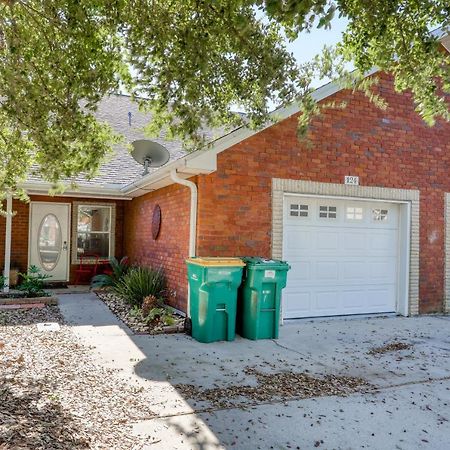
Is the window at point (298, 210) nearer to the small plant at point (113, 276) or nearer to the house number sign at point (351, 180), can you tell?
the house number sign at point (351, 180)

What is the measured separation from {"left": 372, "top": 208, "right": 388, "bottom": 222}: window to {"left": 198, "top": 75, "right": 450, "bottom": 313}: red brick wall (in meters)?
0.57

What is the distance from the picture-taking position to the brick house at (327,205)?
7.65 m

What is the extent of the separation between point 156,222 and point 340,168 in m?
4.12

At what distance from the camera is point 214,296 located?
6.59 metres

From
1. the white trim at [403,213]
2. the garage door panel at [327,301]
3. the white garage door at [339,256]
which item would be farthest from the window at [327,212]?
the garage door panel at [327,301]

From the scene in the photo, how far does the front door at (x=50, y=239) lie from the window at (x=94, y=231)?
0.35 metres

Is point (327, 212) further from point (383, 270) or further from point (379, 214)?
point (383, 270)

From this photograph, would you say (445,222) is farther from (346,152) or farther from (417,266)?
(346,152)

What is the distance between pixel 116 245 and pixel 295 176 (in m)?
6.76

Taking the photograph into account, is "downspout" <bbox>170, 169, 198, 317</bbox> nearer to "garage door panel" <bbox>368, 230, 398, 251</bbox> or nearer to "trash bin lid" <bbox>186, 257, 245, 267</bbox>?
"trash bin lid" <bbox>186, 257, 245, 267</bbox>

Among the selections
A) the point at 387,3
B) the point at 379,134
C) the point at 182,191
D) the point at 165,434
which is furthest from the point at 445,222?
the point at 165,434

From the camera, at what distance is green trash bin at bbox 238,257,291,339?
6805 mm

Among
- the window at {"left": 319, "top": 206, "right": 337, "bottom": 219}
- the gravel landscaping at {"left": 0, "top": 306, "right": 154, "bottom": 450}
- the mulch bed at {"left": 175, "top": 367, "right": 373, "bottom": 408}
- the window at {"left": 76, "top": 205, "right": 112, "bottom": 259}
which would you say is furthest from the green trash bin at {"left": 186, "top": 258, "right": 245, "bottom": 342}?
the window at {"left": 76, "top": 205, "right": 112, "bottom": 259}

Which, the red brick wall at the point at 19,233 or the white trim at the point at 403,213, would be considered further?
the red brick wall at the point at 19,233
